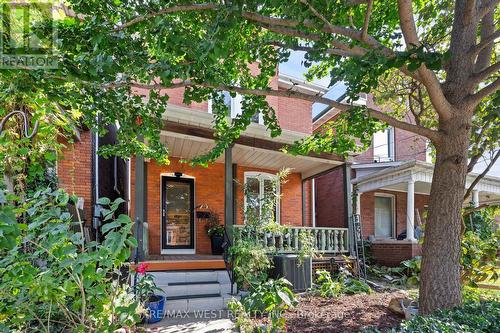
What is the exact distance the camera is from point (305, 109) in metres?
11.6

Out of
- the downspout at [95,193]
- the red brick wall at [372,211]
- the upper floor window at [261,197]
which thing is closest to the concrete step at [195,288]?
the upper floor window at [261,197]

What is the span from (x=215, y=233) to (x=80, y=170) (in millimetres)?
3851

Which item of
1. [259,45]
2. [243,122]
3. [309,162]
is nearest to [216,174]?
[309,162]

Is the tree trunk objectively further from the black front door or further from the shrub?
the black front door

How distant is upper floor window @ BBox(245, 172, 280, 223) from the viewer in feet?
23.8

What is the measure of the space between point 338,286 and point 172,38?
5.71m

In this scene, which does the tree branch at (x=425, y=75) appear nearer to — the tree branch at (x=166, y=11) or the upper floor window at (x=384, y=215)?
the tree branch at (x=166, y=11)

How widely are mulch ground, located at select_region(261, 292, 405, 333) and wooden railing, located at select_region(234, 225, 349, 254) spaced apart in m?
1.53

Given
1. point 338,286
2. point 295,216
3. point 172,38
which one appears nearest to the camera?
point 172,38

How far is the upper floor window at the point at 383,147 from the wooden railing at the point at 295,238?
19.6 ft

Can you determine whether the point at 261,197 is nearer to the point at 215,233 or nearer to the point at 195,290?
the point at 215,233

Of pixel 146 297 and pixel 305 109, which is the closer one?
pixel 146 297

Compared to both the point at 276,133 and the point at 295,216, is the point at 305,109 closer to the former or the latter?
the point at 295,216

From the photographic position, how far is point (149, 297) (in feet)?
16.6
